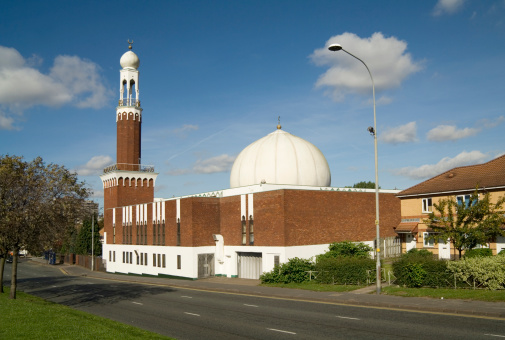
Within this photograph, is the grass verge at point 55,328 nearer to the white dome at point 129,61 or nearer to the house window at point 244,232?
the house window at point 244,232

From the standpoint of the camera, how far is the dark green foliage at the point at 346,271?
2803 cm

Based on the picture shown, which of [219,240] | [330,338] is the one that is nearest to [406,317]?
[330,338]

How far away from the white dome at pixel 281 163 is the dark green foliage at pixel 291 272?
11.1 m

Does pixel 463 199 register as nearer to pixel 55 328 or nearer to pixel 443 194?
pixel 443 194

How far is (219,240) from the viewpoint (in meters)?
41.6

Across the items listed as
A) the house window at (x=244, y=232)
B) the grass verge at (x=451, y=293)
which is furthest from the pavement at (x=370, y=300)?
the house window at (x=244, y=232)

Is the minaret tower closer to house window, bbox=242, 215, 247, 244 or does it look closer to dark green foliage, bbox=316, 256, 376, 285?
house window, bbox=242, 215, 247, 244

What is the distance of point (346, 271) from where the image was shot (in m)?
28.5

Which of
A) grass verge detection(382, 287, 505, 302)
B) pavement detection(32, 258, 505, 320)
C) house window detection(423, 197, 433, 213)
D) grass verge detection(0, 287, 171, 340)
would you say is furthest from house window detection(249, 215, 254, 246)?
grass verge detection(0, 287, 171, 340)

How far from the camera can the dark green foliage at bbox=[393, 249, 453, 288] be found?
23875 millimetres

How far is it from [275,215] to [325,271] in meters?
7.84

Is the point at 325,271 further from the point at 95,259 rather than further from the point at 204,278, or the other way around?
the point at 95,259

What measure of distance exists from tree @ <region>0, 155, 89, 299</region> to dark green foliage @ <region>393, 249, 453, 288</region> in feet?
58.7

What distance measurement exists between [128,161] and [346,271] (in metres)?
37.8
